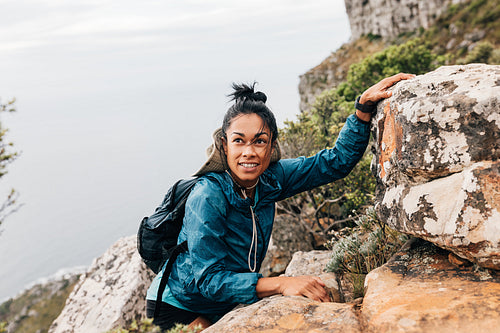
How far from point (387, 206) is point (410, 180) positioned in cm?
36

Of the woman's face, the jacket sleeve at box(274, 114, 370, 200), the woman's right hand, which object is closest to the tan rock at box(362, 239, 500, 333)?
the woman's right hand

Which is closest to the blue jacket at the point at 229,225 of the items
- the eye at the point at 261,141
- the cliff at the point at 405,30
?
the eye at the point at 261,141

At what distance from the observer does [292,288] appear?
3100mm

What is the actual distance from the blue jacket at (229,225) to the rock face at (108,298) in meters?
2.71

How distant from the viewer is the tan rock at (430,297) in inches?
81.0

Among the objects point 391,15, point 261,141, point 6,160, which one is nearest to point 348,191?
point 261,141

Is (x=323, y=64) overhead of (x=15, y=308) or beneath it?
overhead

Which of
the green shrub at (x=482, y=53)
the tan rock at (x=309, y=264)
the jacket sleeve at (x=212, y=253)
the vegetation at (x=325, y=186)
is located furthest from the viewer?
the green shrub at (x=482, y=53)

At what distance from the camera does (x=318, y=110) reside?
39.6 feet

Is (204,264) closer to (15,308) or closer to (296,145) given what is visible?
(296,145)

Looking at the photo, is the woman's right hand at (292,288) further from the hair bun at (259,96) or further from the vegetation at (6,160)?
the vegetation at (6,160)

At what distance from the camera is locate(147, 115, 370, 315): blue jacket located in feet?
10.2

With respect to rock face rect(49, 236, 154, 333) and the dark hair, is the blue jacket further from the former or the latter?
rock face rect(49, 236, 154, 333)

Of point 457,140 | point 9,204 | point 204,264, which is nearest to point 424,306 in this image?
point 457,140
